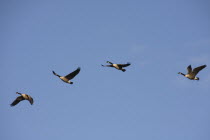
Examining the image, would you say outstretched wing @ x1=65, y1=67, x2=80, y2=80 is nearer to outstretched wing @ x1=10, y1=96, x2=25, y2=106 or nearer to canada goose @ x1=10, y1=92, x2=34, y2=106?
canada goose @ x1=10, y1=92, x2=34, y2=106

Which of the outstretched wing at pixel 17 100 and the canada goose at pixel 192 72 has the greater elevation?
the canada goose at pixel 192 72

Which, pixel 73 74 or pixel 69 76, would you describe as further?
pixel 69 76

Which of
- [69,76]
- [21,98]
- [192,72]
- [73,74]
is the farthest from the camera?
[192,72]

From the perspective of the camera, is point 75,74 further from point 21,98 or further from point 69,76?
point 21,98

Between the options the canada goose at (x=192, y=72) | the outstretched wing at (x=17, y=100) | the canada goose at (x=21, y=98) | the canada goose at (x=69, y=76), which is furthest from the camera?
the outstretched wing at (x=17, y=100)

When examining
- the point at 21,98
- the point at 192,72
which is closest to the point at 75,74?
the point at 21,98

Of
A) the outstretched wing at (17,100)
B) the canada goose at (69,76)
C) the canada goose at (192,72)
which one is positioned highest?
the canada goose at (192,72)

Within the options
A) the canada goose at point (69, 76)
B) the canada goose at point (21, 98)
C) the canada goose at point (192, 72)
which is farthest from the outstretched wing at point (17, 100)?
the canada goose at point (192, 72)

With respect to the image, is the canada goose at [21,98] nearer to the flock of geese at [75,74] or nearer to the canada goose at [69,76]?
the flock of geese at [75,74]

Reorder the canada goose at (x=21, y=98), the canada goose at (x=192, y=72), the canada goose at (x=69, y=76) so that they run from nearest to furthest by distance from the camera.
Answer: the canada goose at (x=69, y=76) < the canada goose at (x=21, y=98) < the canada goose at (x=192, y=72)

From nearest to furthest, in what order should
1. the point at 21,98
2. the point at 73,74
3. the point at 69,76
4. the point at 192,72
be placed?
the point at 73,74, the point at 69,76, the point at 21,98, the point at 192,72

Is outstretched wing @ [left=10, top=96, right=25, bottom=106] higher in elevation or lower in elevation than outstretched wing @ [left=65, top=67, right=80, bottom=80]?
lower

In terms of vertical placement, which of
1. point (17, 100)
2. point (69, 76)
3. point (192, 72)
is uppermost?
point (192, 72)

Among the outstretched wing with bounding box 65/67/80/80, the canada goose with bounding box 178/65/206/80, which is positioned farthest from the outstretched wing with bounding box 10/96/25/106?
the canada goose with bounding box 178/65/206/80
